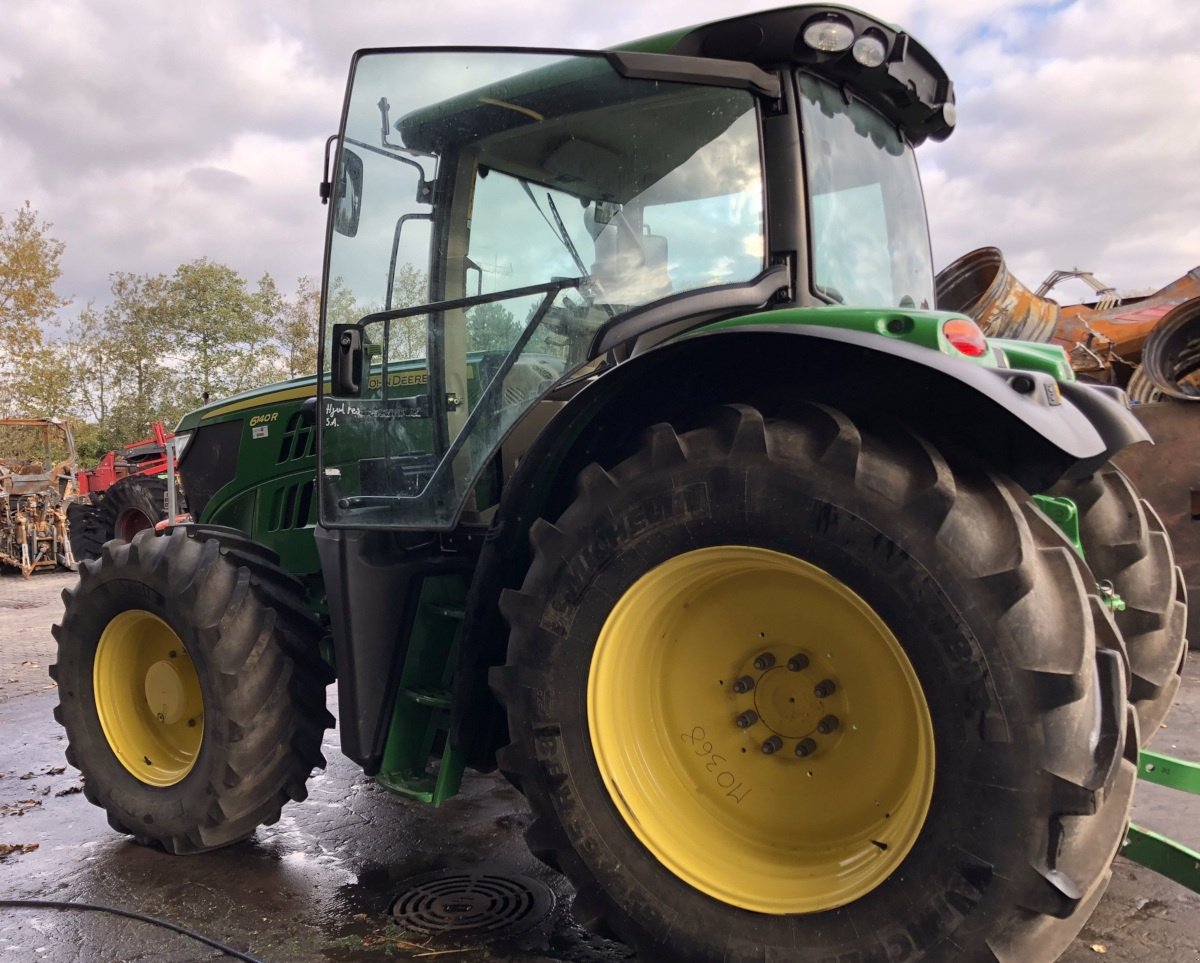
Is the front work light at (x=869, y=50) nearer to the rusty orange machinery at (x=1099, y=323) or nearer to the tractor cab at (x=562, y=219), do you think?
the tractor cab at (x=562, y=219)

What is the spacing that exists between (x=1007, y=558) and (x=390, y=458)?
6.33 ft

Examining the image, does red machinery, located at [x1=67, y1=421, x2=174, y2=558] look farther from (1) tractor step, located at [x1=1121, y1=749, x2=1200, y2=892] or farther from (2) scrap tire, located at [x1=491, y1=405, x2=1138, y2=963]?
(1) tractor step, located at [x1=1121, y1=749, x2=1200, y2=892]

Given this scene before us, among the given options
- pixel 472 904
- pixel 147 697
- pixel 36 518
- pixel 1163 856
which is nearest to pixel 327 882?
pixel 472 904

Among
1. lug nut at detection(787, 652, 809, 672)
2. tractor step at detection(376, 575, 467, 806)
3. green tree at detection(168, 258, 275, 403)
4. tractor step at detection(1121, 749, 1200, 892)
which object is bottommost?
tractor step at detection(1121, 749, 1200, 892)

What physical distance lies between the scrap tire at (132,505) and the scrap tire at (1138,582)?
11025 mm

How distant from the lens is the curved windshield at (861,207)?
2.75 metres

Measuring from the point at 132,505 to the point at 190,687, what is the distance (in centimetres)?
961

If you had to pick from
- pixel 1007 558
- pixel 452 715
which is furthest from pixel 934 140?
pixel 452 715

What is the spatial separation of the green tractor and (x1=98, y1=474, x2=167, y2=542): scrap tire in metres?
8.78

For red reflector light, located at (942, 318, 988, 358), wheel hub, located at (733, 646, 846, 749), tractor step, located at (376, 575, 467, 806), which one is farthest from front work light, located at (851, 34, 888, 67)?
tractor step, located at (376, 575, 467, 806)

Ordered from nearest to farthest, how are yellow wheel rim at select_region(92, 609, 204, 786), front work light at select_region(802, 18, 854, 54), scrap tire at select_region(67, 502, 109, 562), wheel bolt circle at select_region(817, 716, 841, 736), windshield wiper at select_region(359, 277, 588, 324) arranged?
1. wheel bolt circle at select_region(817, 716, 841, 736)
2. front work light at select_region(802, 18, 854, 54)
3. windshield wiper at select_region(359, 277, 588, 324)
4. yellow wheel rim at select_region(92, 609, 204, 786)
5. scrap tire at select_region(67, 502, 109, 562)

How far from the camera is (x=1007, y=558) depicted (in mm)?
1922

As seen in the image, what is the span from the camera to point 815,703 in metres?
2.38

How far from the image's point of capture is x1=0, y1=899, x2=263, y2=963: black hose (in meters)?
2.72
